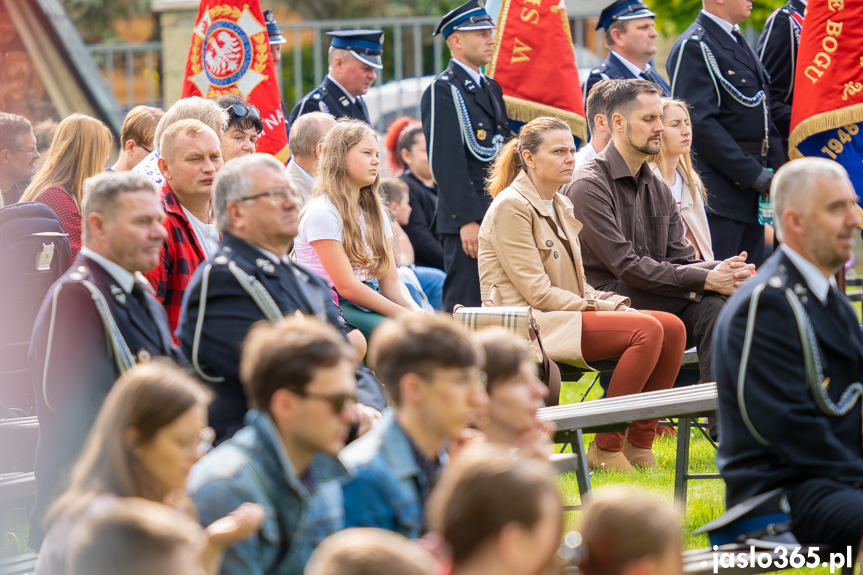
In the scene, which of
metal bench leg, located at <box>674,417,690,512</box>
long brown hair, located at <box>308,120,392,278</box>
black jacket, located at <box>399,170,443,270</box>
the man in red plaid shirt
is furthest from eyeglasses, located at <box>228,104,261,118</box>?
black jacket, located at <box>399,170,443,270</box>

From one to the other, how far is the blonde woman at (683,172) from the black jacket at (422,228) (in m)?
2.50

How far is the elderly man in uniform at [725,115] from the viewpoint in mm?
7324

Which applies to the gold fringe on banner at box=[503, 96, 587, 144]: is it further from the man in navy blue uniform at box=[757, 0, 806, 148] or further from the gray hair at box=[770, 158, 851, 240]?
the gray hair at box=[770, 158, 851, 240]

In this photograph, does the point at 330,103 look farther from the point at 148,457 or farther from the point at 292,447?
the point at 148,457

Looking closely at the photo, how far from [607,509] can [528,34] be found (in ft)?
19.7

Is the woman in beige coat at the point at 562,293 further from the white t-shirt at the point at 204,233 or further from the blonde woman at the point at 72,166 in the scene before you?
the blonde woman at the point at 72,166

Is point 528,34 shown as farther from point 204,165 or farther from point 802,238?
point 802,238

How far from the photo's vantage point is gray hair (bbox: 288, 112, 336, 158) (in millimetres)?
6549

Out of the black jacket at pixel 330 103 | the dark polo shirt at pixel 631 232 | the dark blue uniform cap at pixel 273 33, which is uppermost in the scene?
the dark blue uniform cap at pixel 273 33

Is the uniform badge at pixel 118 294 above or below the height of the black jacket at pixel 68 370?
above

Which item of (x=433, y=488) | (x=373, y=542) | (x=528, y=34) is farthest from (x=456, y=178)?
(x=373, y=542)

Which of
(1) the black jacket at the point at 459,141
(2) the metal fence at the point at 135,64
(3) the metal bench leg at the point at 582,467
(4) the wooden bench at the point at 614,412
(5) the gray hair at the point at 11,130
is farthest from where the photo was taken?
(2) the metal fence at the point at 135,64

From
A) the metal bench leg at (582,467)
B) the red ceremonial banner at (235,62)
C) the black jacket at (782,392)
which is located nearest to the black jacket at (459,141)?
the red ceremonial banner at (235,62)

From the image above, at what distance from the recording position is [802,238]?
383 cm
